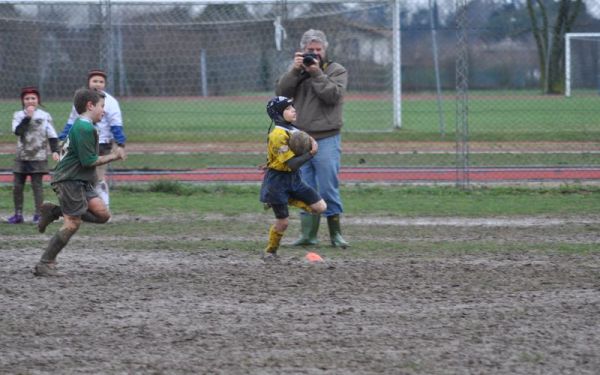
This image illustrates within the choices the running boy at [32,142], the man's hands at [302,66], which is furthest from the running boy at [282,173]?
the running boy at [32,142]

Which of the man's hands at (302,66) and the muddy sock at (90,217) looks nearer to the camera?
the muddy sock at (90,217)

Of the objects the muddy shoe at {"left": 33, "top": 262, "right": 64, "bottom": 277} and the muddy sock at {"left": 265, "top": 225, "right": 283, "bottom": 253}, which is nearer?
the muddy shoe at {"left": 33, "top": 262, "right": 64, "bottom": 277}

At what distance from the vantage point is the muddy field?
616cm

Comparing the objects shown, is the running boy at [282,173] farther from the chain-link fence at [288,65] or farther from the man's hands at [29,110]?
the chain-link fence at [288,65]

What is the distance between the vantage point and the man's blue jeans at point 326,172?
415 inches

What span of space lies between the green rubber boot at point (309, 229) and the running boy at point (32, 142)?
3.64 meters

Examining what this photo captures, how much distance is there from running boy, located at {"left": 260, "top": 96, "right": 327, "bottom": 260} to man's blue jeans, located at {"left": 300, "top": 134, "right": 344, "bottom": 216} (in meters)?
0.66

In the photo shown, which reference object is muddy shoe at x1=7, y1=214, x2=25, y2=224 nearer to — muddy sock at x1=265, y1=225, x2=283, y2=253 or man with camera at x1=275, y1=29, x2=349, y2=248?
man with camera at x1=275, y1=29, x2=349, y2=248

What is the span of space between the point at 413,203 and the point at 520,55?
650cm

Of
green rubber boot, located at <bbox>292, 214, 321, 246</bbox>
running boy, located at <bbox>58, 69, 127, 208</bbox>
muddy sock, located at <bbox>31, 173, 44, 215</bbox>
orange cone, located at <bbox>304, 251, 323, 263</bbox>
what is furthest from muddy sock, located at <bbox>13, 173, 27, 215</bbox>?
orange cone, located at <bbox>304, 251, 323, 263</bbox>

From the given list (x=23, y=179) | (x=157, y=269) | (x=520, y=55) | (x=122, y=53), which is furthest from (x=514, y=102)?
(x=157, y=269)

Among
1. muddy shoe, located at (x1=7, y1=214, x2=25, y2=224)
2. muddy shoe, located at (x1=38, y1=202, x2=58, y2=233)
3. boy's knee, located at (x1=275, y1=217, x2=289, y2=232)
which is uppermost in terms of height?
muddy shoe, located at (x1=38, y1=202, x2=58, y2=233)

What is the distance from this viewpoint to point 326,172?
1052 cm

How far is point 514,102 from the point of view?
20031 mm
